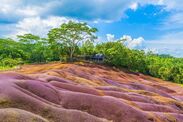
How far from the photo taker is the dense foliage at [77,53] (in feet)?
484

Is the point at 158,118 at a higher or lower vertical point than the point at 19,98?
lower

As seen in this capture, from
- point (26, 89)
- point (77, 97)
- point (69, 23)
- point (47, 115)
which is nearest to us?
point (47, 115)

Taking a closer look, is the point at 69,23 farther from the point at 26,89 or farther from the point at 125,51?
the point at 26,89

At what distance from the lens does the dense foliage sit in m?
147

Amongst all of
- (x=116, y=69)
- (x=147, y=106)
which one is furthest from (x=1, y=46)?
(x=147, y=106)

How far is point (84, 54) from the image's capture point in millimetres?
162875

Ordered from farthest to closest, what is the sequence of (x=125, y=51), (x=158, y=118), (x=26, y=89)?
(x=125, y=51) → (x=158, y=118) → (x=26, y=89)

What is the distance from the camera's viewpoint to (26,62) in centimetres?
15662

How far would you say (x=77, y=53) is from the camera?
158000 mm

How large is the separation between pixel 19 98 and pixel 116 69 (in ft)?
397

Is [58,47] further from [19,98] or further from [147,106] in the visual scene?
[19,98]

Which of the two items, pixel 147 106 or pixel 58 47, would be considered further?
pixel 58 47

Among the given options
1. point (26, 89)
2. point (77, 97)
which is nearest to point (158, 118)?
point (77, 97)

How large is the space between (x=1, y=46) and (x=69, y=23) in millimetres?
36162
